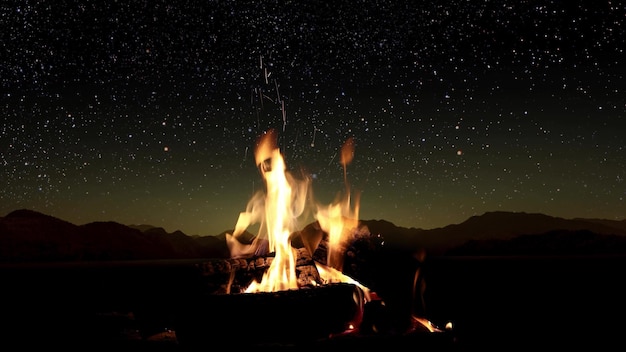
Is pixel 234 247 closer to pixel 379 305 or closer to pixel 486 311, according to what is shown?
pixel 379 305

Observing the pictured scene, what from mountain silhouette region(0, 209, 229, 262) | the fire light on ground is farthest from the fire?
mountain silhouette region(0, 209, 229, 262)

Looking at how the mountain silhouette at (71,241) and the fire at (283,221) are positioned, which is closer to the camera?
the fire at (283,221)

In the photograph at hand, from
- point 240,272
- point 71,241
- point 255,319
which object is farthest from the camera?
point 71,241

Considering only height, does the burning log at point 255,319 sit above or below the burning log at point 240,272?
below

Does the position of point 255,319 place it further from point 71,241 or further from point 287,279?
point 71,241

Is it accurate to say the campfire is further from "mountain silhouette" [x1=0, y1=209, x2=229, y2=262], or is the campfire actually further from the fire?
"mountain silhouette" [x1=0, y1=209, x2=229, y2=262]

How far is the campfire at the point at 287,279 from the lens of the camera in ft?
19.4

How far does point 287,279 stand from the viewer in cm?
696

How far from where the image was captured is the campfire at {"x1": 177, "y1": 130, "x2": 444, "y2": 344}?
5.90m

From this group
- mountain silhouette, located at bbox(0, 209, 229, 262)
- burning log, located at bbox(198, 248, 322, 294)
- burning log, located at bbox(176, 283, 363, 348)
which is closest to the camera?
burning log, located at bbox(176, 283, 363, 348)

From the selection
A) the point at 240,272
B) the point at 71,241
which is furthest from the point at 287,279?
the point at 71,241

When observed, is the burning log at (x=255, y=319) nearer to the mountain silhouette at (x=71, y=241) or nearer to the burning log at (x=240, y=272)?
the burning log at (x=240, y=272)

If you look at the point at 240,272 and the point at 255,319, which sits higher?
the point at 240,272

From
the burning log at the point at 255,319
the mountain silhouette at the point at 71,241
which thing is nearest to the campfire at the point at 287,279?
the burning log at the point at 255,319
